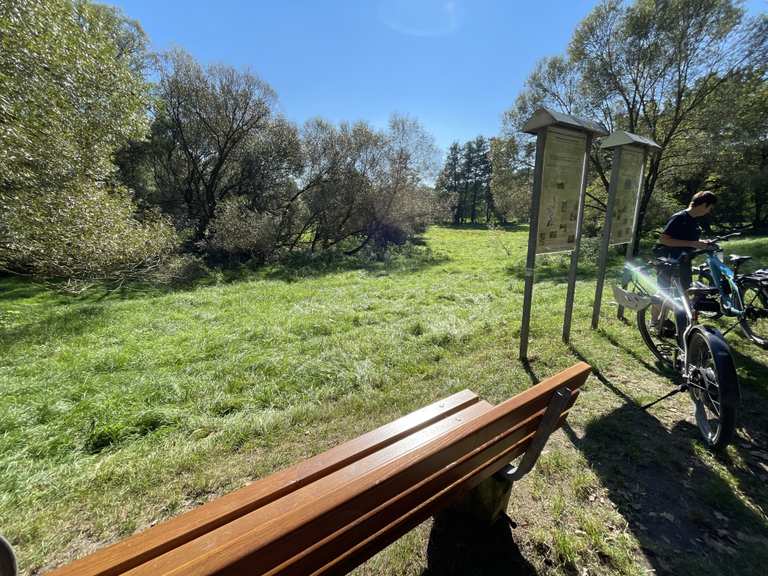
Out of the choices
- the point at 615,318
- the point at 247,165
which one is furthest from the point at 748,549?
the point at 247,165

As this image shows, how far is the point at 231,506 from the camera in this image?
50.5 inches

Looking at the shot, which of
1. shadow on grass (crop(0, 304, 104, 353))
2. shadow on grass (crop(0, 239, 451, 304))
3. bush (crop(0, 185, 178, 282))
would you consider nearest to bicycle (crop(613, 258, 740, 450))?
shadow on grass (crop(0, 304, 104, 353))

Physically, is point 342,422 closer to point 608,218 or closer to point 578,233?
point 578,233

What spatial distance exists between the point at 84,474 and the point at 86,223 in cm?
569

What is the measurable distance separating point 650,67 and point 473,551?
14516 mm

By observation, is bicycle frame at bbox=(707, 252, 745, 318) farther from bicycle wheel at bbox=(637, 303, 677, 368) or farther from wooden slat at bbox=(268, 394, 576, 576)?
wooden slat at bbox=(268, 394, 576, 576)

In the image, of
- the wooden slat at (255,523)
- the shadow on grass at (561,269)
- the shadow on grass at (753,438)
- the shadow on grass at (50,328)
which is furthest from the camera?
the shadow on grass at (561,269)

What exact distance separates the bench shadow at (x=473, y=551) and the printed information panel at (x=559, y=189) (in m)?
2.84

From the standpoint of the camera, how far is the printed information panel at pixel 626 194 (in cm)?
465

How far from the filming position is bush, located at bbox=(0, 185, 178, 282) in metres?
5.44

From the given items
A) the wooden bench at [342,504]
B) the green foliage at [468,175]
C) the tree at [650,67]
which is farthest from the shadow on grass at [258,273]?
the green foliage at [468,175]

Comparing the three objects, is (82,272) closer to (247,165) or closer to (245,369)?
(245,369)

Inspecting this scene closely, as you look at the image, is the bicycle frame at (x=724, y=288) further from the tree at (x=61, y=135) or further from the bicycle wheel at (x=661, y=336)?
the tree at (x=61, y=135)

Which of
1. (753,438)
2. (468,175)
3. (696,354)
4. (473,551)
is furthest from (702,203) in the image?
(468,175)
